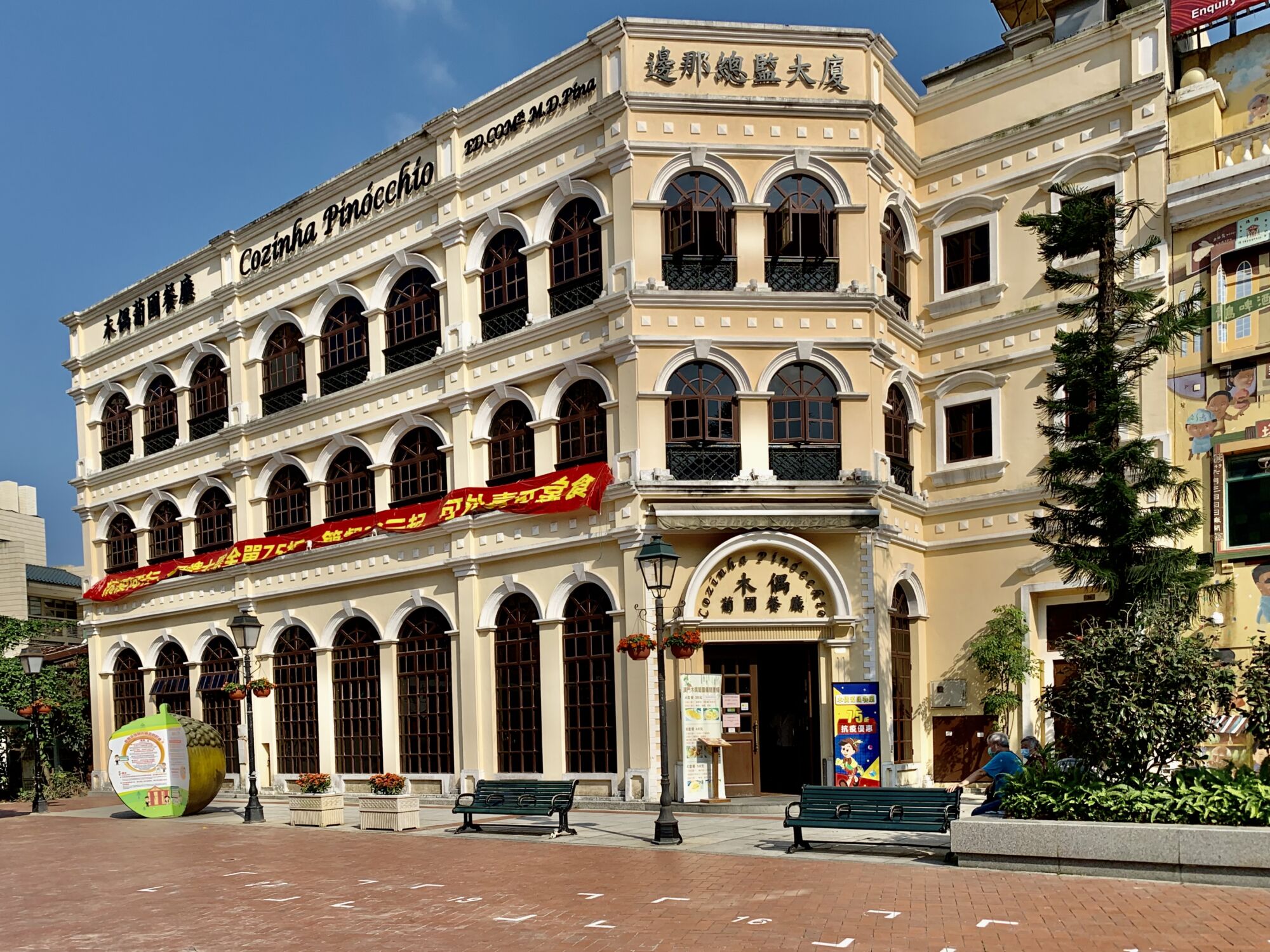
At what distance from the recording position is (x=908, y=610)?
24.3 m

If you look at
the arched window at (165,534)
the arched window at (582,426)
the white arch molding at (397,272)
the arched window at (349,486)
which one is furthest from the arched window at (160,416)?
the arched window at (582,426)

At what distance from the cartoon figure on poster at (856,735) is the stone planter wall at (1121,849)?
6971mm

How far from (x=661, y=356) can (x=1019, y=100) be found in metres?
9.28

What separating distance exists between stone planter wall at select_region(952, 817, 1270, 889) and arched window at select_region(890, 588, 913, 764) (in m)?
9.47

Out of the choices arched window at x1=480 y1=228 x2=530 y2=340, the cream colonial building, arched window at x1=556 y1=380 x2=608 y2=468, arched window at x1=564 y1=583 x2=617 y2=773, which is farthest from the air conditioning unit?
arched window at x1=480 y1=228 x2=530 y2=340

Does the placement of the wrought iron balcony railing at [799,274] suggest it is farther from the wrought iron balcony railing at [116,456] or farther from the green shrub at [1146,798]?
the wrought iron balcony railing at [116,456]

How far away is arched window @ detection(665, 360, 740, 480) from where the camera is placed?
22.3m

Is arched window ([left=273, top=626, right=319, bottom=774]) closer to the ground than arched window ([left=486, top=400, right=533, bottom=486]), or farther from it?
closer to the ground

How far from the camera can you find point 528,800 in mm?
18219

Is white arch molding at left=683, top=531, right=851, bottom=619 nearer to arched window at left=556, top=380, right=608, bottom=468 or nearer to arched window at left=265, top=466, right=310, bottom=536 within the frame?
arched window at left=556, top=380, right=608, bottom=468

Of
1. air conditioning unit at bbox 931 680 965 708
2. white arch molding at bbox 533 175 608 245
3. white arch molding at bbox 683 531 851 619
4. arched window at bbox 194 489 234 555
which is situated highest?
white arch molding at bbox 533 175 608 245

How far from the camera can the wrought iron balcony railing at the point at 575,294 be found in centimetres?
2362

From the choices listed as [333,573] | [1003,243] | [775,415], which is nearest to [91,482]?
[333,573]

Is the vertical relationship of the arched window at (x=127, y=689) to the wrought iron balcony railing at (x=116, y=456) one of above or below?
below
